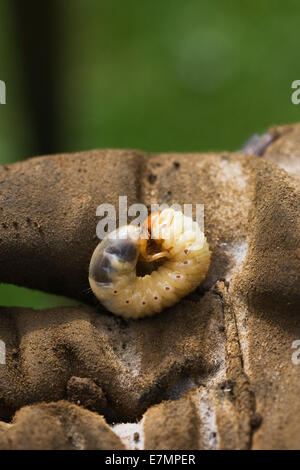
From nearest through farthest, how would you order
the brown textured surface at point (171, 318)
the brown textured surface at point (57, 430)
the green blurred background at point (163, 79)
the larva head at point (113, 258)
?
the brown textured surface at point (57, 430) → the brown textured surface at point (171, 318) → the larva head at point (113, 258) → the green blurred background at point (163, 79)

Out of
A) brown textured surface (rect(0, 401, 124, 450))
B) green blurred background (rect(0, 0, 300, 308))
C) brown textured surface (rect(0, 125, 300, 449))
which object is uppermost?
green blurred background (rect(0, 0, 300, 308))

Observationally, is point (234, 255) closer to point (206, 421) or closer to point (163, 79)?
point (206, 421)

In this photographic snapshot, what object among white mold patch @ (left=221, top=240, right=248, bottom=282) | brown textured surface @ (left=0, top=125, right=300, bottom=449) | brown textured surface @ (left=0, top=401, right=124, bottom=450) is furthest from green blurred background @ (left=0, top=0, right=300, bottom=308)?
brown textured surface @ (left=0, top=401, right=124, bottom=450)

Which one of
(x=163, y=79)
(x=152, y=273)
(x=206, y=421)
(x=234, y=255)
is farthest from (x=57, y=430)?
(x=163, y=79)

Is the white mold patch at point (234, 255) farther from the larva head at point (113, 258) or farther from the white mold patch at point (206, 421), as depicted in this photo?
the white mold patch at point (206, 421)

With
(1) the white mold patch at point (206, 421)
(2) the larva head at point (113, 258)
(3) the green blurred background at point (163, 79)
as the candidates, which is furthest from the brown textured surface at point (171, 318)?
(3) the green blurred background at point (163, 79)

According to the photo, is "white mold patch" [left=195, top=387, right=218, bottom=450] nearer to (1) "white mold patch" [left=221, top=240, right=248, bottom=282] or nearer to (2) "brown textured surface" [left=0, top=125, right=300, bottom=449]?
(2) "brown textured surface" [left=0, top=125, right=300, bottom=449]

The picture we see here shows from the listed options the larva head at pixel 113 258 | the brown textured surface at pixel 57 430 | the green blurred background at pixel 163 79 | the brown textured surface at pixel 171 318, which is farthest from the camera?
the green blurred background at pixel 163 79
